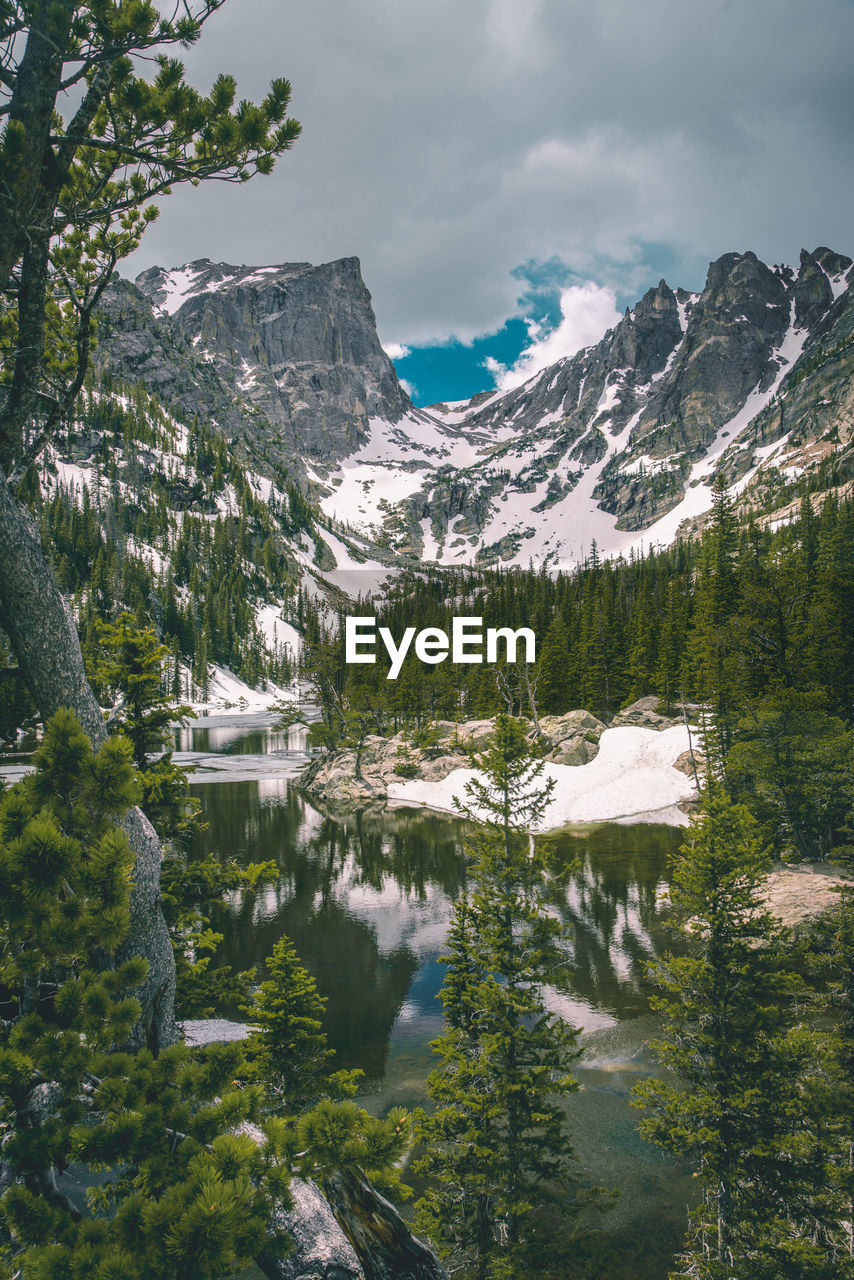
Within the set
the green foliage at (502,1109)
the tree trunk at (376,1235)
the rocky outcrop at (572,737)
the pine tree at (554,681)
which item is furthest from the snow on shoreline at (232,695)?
the tree trunk at (376,1235)

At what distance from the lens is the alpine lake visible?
1177cm

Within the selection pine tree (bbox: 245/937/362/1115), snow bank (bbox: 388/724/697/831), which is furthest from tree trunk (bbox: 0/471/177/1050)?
snow bank (bbox: 388/724/697/831)

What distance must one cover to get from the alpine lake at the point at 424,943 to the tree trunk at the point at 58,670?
741 cm

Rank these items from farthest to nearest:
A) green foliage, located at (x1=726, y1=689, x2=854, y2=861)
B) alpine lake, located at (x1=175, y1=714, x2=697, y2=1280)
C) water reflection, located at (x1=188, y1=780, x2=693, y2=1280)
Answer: green foliage, located at (x1=726, y1=689, x2=854, y2=861), water reflection, located at (x1=188, y1=780, x2=693, y2=1280), alpine lake, located at (x1=175, y1=714, x2=697, y2=1280)

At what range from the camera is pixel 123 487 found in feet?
460

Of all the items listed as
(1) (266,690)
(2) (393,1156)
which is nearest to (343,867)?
(2) (393,1156)

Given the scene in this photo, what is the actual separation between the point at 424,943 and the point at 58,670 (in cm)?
2068

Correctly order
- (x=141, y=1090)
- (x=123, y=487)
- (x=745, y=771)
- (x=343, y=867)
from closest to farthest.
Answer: (x=141, y=1090)
(x=745, y=771)
(x=343, y=867)
(x=123, y=487)

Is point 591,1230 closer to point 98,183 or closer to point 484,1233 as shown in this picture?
point 484,1233

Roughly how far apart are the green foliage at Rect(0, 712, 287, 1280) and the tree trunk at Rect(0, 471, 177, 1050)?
0.72 m

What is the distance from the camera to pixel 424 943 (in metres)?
22.0

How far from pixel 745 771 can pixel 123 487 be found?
149701mm

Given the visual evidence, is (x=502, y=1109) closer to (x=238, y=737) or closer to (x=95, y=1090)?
(x=95, y=1090)

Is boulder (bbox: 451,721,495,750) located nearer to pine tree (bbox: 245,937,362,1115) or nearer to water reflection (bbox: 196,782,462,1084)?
water reflection (bbox: 196,782,462,1084)
